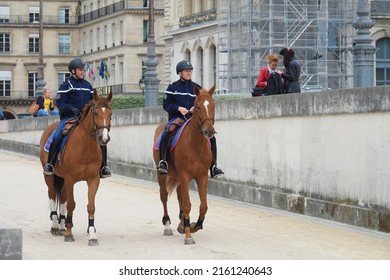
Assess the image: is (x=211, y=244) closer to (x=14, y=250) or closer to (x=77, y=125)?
(x=77, y=125)

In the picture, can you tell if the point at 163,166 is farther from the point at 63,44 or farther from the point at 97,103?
the point at 63,44

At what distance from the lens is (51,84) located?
139500 millimetres

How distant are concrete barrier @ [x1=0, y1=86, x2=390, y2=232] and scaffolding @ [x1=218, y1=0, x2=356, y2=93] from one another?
1461 inches

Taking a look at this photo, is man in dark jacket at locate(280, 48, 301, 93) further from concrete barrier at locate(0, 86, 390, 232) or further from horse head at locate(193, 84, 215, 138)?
horse head at locate(193, 84, 215, 138)

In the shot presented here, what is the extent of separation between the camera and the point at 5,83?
14000 centimetres

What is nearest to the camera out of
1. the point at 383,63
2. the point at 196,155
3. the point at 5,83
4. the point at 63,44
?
the point at 196,155

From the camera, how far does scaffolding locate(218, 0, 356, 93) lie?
62.2 meters

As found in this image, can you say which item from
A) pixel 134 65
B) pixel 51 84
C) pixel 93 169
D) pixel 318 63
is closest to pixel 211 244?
pixel 93 169

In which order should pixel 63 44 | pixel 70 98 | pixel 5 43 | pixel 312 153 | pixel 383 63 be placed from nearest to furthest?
pixel 70 98 → pixel 312 153 → pixel 383 63 → pixel 5 43 → pixel 63 44

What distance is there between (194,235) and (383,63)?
162 ft

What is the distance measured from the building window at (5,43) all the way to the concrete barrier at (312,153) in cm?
11672

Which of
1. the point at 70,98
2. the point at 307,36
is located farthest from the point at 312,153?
the point at 307,36

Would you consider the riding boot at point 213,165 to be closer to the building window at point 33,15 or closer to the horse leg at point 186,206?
the horse leg at point 186,206

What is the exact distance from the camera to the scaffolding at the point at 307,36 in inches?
2447
